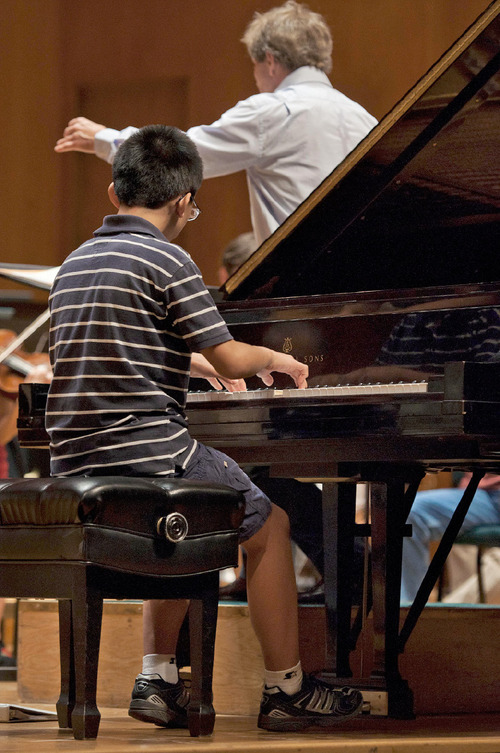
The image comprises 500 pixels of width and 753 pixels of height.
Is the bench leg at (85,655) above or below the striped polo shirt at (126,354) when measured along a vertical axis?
below

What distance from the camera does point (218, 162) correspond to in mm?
4090

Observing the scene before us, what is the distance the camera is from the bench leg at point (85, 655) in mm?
2172

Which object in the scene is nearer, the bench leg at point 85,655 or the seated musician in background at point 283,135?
the bench leg at point 85,655

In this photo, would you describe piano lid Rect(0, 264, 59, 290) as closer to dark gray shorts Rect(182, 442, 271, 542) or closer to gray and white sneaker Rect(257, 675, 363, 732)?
dark gray shorts Rect(182, 442, 271, 542)

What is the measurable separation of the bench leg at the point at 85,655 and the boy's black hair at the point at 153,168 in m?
0.81

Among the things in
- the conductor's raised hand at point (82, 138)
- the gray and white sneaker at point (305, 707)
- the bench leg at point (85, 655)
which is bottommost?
the gray and white sneaker at point (305, 707)

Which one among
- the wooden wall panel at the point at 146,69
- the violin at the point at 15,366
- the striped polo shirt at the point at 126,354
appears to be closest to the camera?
the striped polo shirt at the point at 126,354

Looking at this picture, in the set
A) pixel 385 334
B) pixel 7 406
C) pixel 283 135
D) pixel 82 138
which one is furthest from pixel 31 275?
pixel 385 334

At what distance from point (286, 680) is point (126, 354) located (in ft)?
2.54

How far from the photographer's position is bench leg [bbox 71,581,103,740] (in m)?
2.17

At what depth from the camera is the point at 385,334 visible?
2.75 m

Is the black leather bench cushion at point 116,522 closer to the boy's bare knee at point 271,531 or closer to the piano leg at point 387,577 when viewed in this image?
the boy's bare knee at point 271,531

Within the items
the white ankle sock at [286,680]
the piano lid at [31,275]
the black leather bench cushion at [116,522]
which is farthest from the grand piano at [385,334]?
the piano lid at [31,275]

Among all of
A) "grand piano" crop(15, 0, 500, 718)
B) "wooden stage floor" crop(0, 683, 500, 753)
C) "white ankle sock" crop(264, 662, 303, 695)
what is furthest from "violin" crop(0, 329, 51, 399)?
"white ankle sock" crop(264, 662, 303, 695)
